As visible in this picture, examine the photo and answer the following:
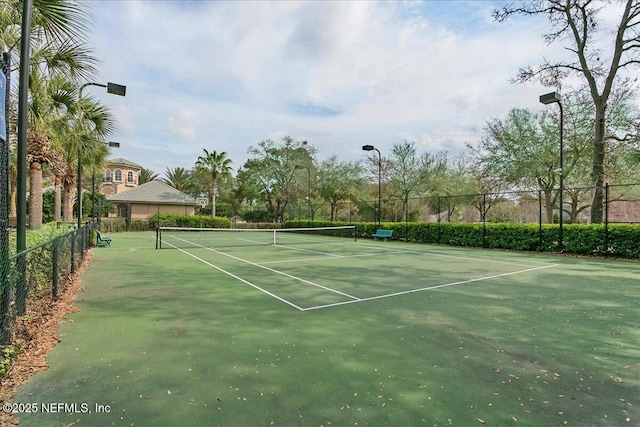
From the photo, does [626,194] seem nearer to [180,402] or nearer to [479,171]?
[479,171]

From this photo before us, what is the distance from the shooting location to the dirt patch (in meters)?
2.75

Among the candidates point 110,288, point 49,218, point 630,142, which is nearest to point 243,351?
point 110,288

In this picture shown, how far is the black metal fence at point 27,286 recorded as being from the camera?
3172 mm

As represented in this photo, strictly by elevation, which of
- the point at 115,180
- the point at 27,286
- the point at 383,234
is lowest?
the point at 383,234

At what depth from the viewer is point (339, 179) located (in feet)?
126

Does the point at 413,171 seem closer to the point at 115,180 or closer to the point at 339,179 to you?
the point at 339,179

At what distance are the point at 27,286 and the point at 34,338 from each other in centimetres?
79

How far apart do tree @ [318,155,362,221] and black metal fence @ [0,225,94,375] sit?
1287 inches

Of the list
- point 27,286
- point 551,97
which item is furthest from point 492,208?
point 27,286

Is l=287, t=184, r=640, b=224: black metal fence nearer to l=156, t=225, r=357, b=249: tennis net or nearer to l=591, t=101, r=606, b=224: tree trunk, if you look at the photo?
l=156, t=225, r=357, b=249: tennis net

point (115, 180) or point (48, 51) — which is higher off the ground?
point (115, 180)

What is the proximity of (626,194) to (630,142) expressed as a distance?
7.02m

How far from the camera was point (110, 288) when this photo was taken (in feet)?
22.0

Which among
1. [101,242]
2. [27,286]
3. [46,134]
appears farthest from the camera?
[101,242]
